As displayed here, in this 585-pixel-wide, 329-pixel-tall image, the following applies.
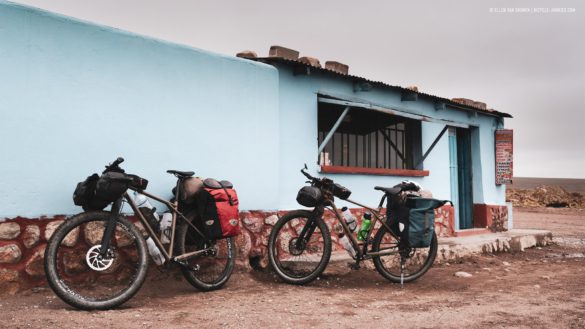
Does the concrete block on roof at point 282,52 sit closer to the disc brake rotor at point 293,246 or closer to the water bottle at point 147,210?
the disc brake rotor at point 293,246

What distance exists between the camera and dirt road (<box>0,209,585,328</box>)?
3.74 metres

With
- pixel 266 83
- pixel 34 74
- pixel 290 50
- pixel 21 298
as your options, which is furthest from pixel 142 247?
pixel 290 50

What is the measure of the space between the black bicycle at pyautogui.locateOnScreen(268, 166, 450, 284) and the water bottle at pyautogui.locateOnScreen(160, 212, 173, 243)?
1.11 meters

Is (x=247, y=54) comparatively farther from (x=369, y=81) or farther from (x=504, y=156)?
(x=504, y=156)

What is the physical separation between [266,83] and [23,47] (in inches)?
111

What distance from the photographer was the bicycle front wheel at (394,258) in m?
5.54

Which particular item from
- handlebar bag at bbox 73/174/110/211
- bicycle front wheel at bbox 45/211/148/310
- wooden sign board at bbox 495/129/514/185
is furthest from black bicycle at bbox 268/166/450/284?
wooden sign board at bbox 495/129/514/185

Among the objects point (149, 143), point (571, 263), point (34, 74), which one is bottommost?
point (571, 263)

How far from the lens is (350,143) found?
29.8 ft

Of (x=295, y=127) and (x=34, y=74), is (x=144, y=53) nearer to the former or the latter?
(x=34, y=74)

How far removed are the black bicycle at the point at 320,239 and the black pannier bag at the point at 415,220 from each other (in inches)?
0.5

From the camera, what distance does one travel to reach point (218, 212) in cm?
483

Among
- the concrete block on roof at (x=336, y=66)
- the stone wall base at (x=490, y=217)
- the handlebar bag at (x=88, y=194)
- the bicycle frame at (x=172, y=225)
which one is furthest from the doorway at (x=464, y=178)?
the handlebar bag at (x=88, y=194)

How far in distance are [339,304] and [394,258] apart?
1.50 metres
